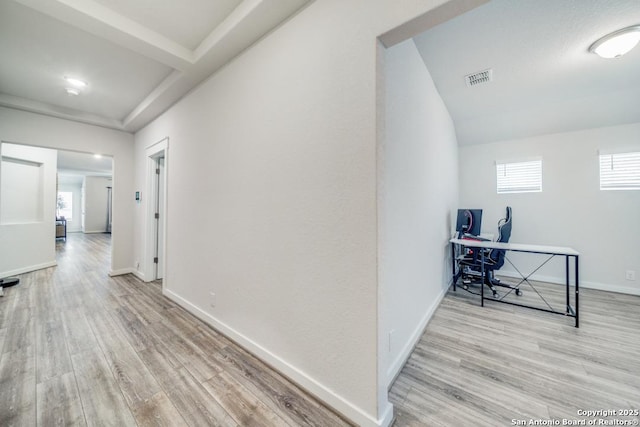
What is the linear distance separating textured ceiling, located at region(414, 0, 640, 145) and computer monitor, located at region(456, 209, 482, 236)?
5.00ft

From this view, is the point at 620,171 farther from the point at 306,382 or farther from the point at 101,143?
the point at 101,143

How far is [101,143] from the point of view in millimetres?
4039

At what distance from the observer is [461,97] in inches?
123

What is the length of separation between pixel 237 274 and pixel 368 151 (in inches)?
64.1

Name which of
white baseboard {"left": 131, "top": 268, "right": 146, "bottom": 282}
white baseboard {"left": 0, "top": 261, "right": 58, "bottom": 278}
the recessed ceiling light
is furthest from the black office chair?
white baseboard {"left": 0, "top": 261, "right": 58, "bottom": 278}

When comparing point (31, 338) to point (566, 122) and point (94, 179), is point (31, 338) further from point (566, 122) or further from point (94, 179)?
point (94, 179)

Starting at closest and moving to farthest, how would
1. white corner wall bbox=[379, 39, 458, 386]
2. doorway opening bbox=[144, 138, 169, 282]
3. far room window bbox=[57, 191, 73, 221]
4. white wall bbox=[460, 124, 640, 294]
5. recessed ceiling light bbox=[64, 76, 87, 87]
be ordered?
white corner wall bbox=[379, 39, 458, 386] → recessed ceiling light bbox=[64, 76, 87, 87] → white wall bbox=[460, 124, 640, 294] → doorway opening bbox=[144, 138, 169, 282] → far room window bbox=[57, 191, 73, 221]

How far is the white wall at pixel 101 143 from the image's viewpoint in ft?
11.1

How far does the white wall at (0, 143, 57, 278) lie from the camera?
4127mm

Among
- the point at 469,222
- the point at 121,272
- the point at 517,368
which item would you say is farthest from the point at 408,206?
the point at 121,272

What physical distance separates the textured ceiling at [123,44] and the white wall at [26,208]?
203cm

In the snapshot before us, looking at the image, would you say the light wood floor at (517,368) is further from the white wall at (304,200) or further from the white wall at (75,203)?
the white wall at (75,203)

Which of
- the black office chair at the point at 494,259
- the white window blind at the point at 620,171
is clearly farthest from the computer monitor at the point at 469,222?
the white window blind at the point at 620,171

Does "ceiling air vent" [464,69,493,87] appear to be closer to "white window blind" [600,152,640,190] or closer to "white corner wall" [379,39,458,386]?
"white corner wall" [379,39,458,386]
